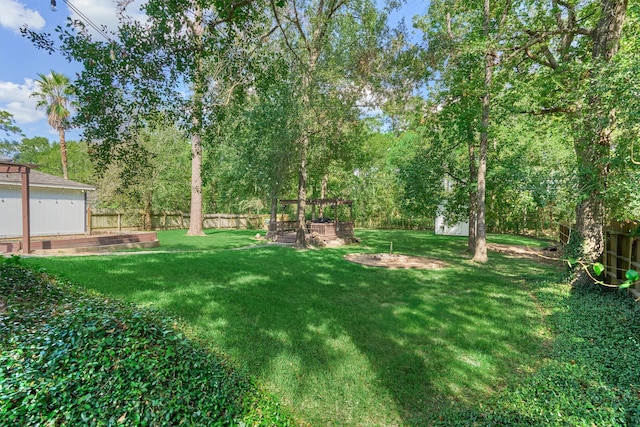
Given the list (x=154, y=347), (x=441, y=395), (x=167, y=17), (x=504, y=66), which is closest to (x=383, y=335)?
(x=441, y=395)

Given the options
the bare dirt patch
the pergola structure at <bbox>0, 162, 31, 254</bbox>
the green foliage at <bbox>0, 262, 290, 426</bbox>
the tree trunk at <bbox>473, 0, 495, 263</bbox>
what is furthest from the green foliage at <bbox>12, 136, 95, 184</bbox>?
the green foliage at <bbox>0, 262, 290, 426</bbox>

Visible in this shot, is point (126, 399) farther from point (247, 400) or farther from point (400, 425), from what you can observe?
point (400, 425)

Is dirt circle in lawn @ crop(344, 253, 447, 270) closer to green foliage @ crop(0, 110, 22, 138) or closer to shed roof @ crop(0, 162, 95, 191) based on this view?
shed roof @ crop(0, 162, 95, 191)

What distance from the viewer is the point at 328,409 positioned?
297 cm

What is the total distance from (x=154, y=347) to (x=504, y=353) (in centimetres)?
405

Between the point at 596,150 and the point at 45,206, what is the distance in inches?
797

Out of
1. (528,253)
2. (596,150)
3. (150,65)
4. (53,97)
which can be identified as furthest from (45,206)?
(528,253)

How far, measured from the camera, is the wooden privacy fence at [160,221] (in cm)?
2048

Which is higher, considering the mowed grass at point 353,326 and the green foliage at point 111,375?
the green foliage at point 111,375

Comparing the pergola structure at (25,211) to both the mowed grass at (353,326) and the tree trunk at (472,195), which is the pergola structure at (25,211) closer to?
the mowed grass at (353,326)

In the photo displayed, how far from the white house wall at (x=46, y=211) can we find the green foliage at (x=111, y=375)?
1520 cm

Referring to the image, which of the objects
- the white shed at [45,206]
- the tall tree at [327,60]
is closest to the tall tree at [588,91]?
the tall tree at [327,60]

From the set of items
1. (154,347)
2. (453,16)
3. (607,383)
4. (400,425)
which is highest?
(453,16)

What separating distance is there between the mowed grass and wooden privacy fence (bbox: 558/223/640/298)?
1.43 meters
